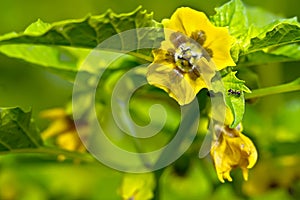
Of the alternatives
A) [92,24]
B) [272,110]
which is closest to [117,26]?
[92,24]

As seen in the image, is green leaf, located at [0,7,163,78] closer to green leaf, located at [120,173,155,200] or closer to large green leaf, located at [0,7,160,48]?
large green leaf, located at [0,7,160,48]

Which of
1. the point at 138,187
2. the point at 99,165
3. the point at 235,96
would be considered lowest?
the point at 99,165

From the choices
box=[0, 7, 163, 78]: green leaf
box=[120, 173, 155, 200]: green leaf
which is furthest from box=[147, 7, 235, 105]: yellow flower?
box=[120, 173, 155, 200]: green leaf

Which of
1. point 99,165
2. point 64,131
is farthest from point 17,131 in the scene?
point 99,165

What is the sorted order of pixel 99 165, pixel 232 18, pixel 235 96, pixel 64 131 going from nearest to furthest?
pixel 235 96, pixel 232 18, pixel 64 131, pixel 99 165

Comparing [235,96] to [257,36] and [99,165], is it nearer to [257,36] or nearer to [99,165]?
[257,36]

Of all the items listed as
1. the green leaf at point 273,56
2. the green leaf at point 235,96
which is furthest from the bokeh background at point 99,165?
the green leaf at point 235,96
